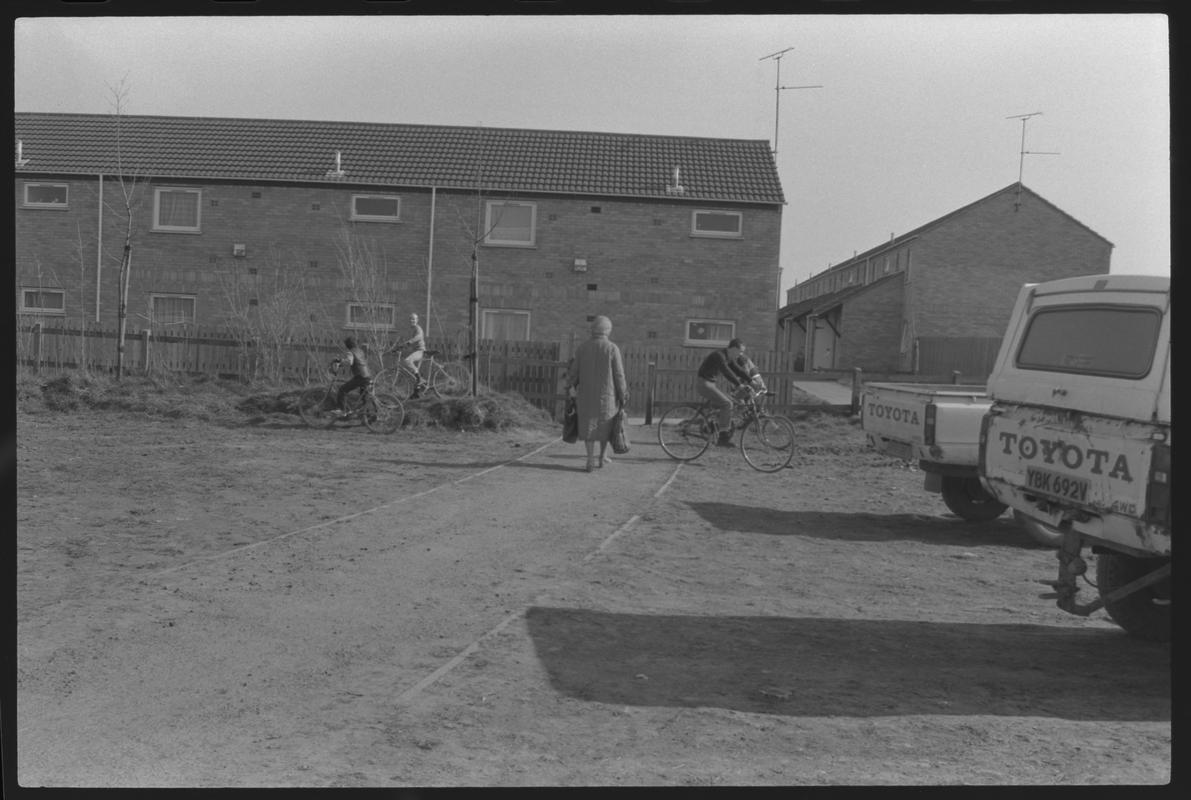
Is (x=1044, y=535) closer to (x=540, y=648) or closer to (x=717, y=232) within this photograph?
(x=540, y=648)

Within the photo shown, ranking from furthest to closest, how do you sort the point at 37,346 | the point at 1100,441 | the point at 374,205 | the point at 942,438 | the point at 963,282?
the point at 963,282 < the point at 374,205 < the point at 37,346 < the point at 942,438 < the point at 1100,441

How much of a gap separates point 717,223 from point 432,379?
11.6m

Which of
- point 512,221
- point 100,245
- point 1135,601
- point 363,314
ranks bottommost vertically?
point 1135,601

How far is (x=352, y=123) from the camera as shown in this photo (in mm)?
32719

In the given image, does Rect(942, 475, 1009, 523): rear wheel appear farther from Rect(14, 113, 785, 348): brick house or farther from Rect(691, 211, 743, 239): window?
Rect(691, 211, 743, 239): window

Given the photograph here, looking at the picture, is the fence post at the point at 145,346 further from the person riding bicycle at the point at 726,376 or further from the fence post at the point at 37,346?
the person riding bicycle at the point at 726,376

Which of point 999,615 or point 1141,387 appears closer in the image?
point 1141,387

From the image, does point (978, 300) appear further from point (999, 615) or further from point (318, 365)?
point (999, 615)

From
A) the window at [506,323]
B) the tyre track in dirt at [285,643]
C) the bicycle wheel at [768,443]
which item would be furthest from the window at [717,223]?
the tyre track in dirt at [285,643]

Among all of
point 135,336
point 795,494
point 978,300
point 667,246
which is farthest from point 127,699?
point 978,300

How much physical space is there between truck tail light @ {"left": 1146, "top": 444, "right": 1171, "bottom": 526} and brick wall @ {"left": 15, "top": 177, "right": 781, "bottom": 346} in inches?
919

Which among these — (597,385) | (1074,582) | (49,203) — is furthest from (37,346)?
(1074,582)

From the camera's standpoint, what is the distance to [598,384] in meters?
14.0

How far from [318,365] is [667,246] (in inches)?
394
